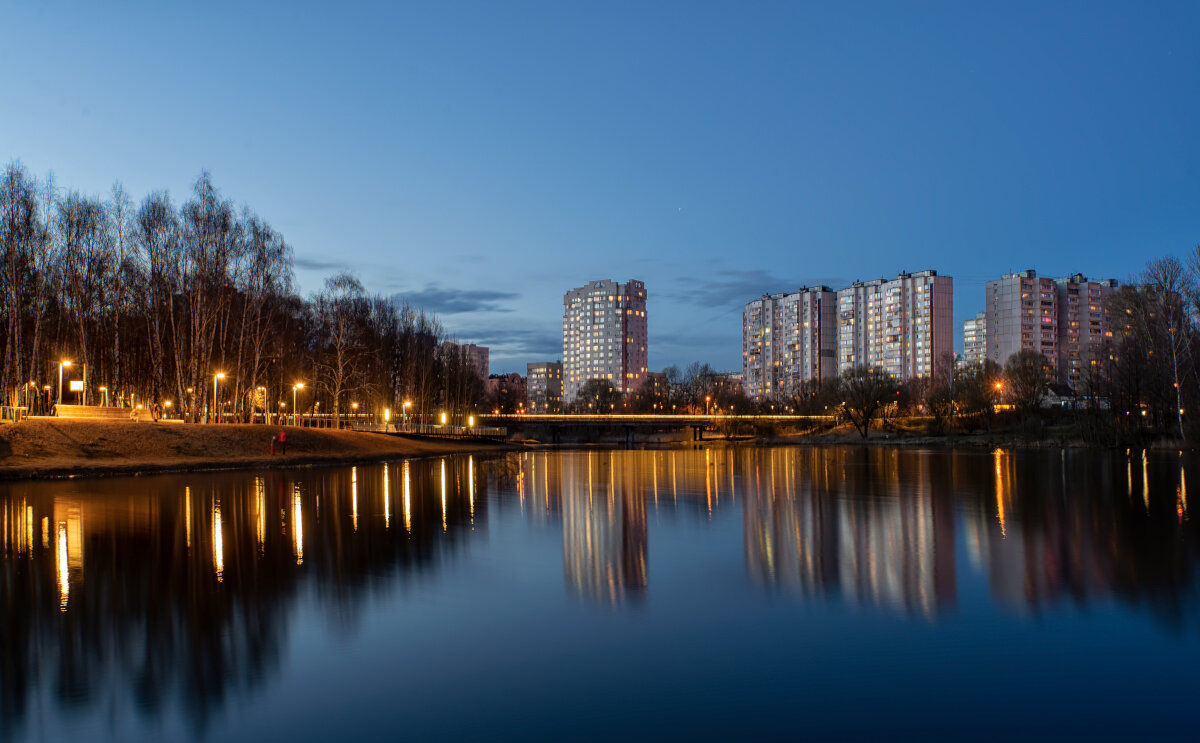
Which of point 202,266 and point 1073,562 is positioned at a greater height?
point 202,266

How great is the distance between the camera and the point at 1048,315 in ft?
567

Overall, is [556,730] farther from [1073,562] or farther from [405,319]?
[405,319]

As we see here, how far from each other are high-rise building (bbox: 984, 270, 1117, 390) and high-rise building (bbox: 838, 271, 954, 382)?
10095 millimetres

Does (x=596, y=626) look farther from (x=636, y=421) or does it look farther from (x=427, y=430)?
(x=636, y=421)

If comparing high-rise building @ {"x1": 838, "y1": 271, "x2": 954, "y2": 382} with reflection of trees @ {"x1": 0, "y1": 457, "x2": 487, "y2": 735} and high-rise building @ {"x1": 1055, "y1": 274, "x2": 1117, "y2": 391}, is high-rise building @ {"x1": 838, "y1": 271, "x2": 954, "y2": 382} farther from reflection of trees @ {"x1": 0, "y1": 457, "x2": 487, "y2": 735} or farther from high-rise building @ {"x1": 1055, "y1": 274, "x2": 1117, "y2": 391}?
reflection of trees @ {"x1": 0, "y1": 457, "x2": 487, "y2": 735}

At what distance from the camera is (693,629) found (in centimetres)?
924

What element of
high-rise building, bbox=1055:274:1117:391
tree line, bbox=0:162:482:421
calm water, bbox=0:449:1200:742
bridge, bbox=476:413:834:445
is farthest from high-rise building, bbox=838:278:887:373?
calm water, bbox=0:449:1200:742

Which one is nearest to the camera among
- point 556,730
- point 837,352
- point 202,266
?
point 556,730

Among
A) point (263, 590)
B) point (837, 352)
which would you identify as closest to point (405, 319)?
point (263, 590)

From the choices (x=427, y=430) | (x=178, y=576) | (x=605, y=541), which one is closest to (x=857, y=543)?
(x=605, y=541)

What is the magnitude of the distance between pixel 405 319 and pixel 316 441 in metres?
43.6

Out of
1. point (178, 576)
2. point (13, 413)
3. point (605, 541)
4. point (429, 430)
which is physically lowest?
point (605, 541)

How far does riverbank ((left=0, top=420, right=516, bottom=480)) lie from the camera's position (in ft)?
→ 111

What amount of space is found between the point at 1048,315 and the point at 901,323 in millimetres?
28674
